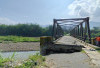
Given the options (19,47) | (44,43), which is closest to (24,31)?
(19,47)

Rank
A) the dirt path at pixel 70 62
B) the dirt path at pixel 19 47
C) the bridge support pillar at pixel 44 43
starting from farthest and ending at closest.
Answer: the dirt path at pixel 19 47, the bridge support pillar at pixel 44 43, the dirt path at pixel 70 62

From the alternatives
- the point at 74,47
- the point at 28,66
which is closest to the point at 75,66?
the point at 28,66

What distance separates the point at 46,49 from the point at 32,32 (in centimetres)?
7743

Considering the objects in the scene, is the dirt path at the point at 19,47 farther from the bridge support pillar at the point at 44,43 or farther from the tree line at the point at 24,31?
the tree line at the point at 24,31

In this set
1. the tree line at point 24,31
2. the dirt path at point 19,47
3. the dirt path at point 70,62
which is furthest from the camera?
the tree line at point 24,31

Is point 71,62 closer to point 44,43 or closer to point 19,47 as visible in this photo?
point 44,43

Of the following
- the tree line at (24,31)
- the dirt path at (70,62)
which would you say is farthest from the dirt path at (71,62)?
the tree line at (24,31)

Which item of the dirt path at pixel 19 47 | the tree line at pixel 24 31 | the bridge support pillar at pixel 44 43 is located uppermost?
the tree line at pixel 24 31

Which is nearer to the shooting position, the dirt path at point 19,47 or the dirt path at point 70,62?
the dirt path at point 70,62

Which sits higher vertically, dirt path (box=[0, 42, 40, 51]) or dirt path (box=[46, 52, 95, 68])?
dirt path (box=[46, 52, 95, 68])

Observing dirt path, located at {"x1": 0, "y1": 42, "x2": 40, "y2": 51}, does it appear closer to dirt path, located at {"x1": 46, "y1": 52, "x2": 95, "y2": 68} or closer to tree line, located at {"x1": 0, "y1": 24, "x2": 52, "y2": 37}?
dirt path, located at {"x1": 46, "y1": 52, "x2": 95, "y2": 68}

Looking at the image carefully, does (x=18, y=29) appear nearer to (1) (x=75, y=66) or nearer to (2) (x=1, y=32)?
(2) (x=1, y=32)

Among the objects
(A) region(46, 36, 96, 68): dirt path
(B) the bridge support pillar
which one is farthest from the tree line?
(A) region(46, 36, 96, 68): dirt path

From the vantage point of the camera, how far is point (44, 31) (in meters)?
84.9
